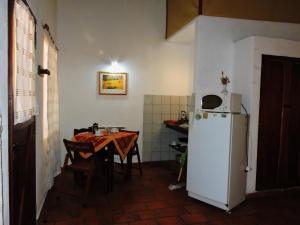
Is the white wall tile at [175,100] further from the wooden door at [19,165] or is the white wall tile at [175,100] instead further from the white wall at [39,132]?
the wooden door at [19,165]

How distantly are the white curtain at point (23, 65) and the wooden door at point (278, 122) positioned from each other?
9.04 ft

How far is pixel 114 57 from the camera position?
450cm

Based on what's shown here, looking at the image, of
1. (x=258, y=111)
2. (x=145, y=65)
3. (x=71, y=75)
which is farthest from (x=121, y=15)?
(x=258, y=111)

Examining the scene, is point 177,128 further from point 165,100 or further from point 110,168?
point 110,168

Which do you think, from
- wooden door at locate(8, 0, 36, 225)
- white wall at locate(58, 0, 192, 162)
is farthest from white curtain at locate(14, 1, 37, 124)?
white wall at locate(58, 0, 192, 162)

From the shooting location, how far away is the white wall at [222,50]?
3303 mm

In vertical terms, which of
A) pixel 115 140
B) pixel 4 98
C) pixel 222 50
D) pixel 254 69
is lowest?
pixel 115 140

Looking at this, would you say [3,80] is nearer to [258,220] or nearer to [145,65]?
[258,220]

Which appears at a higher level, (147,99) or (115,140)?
(147,99)

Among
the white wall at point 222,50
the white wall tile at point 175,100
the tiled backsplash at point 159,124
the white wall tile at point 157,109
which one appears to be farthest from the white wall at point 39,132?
the white wall tile at point 175,100

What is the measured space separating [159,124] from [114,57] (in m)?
1.54

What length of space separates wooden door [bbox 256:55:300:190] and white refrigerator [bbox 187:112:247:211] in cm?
43

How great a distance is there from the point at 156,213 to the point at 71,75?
278 cm

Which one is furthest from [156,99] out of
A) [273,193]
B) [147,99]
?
[273,193]
